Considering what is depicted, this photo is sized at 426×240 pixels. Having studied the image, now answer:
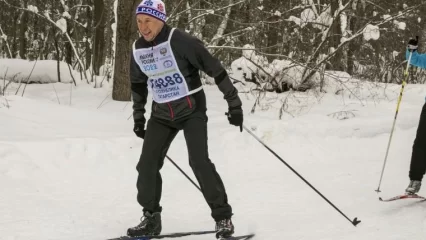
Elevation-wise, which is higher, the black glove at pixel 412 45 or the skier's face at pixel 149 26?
the skier's face at pixel 149 26

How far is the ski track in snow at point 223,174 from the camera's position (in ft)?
14.5

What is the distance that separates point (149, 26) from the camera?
3.66 m

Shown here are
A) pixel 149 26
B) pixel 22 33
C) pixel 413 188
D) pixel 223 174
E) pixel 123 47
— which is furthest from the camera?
pixel 22 33

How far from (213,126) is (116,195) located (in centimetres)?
272

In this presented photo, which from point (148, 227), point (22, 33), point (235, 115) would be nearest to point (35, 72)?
point (148, 227)

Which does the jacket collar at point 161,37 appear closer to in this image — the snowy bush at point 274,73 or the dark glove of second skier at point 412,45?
the dark glove of second skier at point 412,45

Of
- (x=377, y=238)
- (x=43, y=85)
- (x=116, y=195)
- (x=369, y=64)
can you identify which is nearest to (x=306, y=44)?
(x=369, y=64)

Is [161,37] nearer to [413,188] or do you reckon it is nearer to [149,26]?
[149,26]

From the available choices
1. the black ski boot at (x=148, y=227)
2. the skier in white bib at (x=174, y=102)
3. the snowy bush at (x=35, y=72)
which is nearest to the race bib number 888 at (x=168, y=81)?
the skier in white bib at (x=174, y=102)

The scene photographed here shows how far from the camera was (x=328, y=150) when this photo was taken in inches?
286

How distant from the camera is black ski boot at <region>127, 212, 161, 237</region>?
12.9 feet

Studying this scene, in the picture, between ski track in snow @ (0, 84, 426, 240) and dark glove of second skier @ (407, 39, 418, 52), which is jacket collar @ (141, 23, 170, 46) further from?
dark glove of second skier @ (407, 39, 418, 52)

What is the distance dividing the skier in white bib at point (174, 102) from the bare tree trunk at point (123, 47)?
5124 mm

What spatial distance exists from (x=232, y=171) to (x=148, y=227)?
8.74 ft
